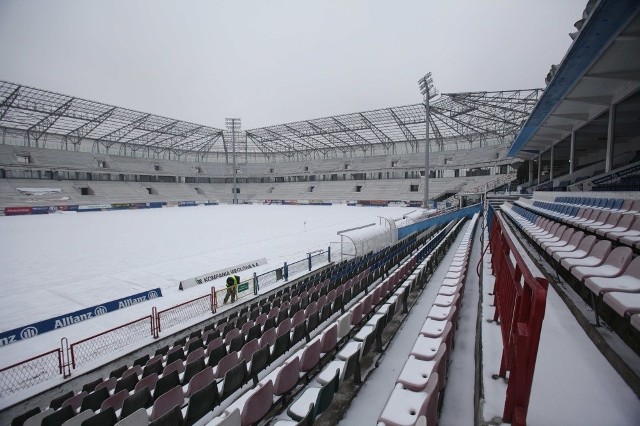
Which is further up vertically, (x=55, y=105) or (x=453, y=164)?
(x=55, y=105)

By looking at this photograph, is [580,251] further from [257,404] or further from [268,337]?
[268,337]

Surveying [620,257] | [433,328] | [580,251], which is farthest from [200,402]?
[580,251]

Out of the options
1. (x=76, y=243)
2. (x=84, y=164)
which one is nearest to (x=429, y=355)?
(x=76, y=243)

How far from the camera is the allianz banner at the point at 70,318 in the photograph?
750 centimetres

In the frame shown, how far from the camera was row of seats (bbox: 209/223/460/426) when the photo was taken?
329cm

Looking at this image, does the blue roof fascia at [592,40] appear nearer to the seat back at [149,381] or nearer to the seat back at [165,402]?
the seat back at [165,402]

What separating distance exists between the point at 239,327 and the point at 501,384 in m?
5.87

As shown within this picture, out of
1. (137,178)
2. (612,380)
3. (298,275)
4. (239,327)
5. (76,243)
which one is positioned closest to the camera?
(612,380)

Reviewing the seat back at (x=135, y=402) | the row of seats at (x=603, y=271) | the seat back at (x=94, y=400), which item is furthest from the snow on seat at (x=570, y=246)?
the seat back at (x=94, y=400)

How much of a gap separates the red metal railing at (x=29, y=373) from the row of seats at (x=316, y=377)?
4.93 metres

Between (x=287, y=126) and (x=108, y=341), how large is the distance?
51.1 m

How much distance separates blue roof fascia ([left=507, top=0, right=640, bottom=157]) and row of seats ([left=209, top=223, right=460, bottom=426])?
21.3ft

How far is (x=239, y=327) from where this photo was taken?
730 centimetres

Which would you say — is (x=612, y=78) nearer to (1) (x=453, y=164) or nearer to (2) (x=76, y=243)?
(2) (x=76, y=243)
